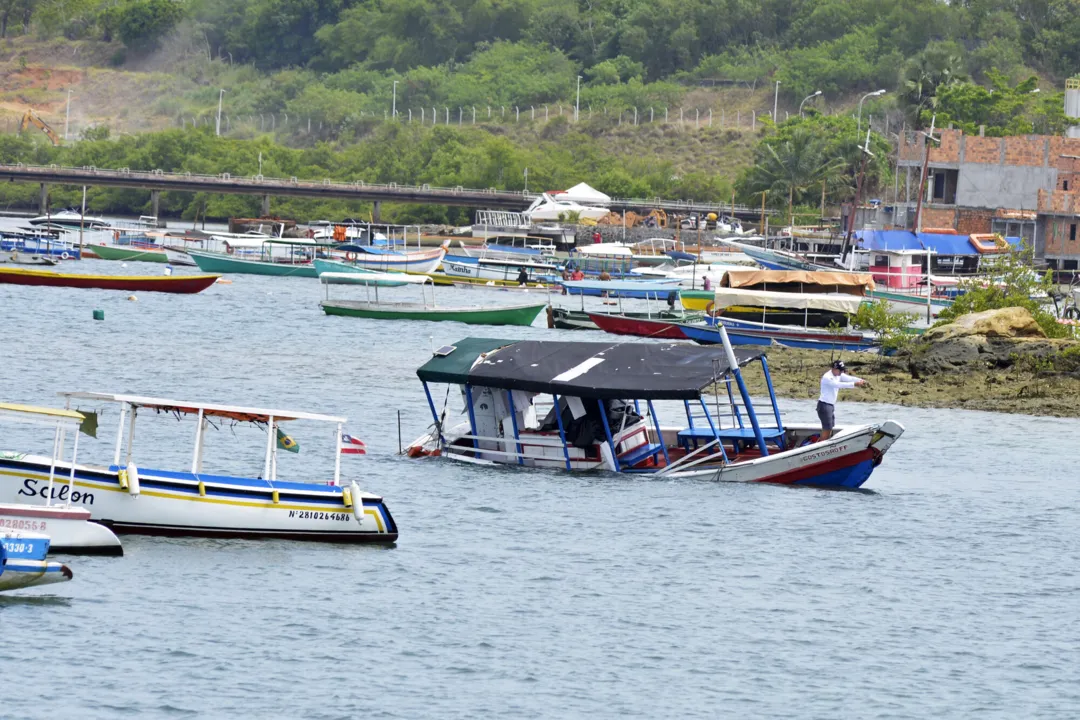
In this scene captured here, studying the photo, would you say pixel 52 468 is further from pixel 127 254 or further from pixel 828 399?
pixel 127 254

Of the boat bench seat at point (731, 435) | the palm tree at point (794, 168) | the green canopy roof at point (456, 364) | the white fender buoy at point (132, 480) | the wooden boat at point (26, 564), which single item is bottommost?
the wooden boat at point (26, 564)

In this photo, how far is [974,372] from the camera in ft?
204

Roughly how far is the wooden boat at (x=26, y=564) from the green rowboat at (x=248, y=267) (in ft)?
341

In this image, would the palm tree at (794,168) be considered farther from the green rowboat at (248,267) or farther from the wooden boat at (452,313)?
the wooden boat at (452,313)

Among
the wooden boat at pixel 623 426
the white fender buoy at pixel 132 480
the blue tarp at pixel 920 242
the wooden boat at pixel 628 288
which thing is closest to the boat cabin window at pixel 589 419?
the wooden boat at pixel 623 426

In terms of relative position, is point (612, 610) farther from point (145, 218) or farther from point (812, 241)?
point (145, 218)

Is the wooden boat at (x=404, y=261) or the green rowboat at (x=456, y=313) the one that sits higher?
the wooden boat at (x=404, y=261)

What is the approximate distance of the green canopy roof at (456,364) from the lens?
4191 cm

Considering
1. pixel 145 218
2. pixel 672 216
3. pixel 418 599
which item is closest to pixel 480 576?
pixel 418 599

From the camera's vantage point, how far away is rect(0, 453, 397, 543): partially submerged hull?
32156mm

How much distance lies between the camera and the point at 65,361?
220ft

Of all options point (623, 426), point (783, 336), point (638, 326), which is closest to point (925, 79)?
point (638, 326)

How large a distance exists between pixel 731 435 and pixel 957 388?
22.0 metres

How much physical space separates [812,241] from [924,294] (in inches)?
1256
